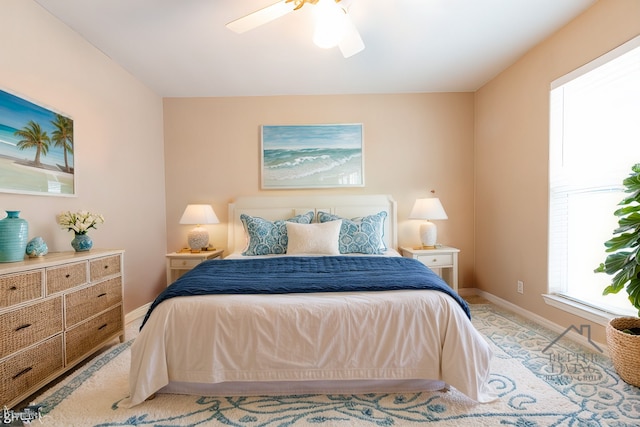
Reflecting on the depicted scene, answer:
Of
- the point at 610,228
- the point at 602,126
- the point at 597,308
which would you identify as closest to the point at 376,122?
the point at 602,126

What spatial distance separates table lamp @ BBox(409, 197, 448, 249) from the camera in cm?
355

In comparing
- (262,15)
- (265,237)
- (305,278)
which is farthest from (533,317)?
(262,15)

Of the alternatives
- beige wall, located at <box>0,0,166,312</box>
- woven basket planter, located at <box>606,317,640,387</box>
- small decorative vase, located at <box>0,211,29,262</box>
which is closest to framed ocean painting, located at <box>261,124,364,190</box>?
beige wall, located at <box>0,0,166,312</box>

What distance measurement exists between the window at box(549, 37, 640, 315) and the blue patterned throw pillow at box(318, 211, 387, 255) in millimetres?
1530

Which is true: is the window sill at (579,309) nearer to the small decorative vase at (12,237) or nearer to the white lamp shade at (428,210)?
the white lamp shade at (428,210)

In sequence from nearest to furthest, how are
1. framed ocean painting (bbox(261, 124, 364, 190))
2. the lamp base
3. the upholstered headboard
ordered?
the lamp base → the upholstered headboard → framed ocean painting (bbox(261, 124, 364, 190))

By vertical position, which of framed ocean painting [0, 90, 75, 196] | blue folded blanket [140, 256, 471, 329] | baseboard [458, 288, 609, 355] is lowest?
baseboard [458, 288, 609, 355]

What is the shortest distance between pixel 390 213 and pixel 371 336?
234cm

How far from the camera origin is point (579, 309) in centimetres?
242

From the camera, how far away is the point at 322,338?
1726 millimetres

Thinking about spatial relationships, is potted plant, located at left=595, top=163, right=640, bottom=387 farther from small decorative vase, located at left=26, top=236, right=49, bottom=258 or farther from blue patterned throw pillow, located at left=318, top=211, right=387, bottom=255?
small decorative vase, located at left=26, top=236, right=49, bottom=258

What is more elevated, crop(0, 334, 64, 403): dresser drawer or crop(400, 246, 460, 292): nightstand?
crop(400, 246, 460, 292): nightstand

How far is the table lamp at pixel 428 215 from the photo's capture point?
11.6 ft

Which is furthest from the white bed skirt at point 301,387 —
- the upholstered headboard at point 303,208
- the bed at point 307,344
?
the upholstered headboard at point 303,208
